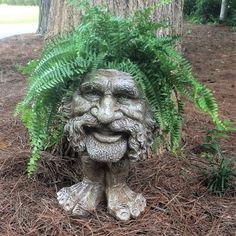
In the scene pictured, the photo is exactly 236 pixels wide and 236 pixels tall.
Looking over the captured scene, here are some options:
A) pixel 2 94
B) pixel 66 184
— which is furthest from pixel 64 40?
pixel 2 94

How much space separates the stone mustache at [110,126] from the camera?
2.72 meters

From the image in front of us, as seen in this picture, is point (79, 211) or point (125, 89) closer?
point (125, 89)

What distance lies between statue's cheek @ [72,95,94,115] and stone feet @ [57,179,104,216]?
601mm

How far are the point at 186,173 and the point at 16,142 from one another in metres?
1.67

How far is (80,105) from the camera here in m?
2.78

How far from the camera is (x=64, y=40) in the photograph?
2928 millimetres

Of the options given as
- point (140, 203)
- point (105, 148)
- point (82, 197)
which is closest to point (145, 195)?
point (140, 203)

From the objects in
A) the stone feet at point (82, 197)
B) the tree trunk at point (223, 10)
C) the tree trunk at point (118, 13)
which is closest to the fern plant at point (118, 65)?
the stone feet at point (82, 197)

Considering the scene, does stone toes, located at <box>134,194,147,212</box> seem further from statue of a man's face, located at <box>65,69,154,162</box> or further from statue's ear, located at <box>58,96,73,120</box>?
statue's ear, located at <box>58,96,73,120</box>

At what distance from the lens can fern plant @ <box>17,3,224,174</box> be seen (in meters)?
2.76

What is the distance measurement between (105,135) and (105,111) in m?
0.18

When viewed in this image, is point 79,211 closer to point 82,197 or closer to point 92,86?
point 82,197

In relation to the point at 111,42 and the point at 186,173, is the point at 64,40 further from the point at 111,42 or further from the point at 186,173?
the point at 186,173

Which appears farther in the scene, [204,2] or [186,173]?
[204,2]
